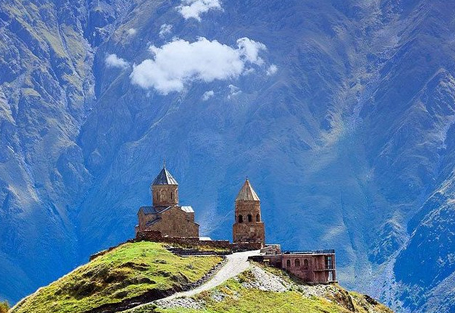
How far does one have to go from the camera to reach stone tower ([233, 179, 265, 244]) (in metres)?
184

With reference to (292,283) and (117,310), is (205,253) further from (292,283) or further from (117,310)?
(117,310)

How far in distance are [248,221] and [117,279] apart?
158 ft

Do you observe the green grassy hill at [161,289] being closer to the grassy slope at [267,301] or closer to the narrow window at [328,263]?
the grassy slope at [267,301]

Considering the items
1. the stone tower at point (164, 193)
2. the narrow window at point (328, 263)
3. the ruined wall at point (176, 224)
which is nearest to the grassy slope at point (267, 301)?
the narrow window at point (328, 263)

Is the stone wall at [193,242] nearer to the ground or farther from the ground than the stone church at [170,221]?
nearer to the ground

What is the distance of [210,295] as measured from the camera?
13800 cm

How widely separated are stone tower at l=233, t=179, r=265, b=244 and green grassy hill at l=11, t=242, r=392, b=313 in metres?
22.4

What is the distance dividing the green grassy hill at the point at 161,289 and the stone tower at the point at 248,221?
22449mm

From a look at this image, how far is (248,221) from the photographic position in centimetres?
18462

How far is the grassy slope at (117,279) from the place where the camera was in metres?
136

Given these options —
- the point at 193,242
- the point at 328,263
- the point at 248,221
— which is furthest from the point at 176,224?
the point at 328,263

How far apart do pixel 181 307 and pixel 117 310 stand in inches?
261

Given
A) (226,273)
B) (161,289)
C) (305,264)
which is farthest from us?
(305,264)

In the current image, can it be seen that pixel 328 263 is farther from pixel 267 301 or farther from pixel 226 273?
pixel 267 301
